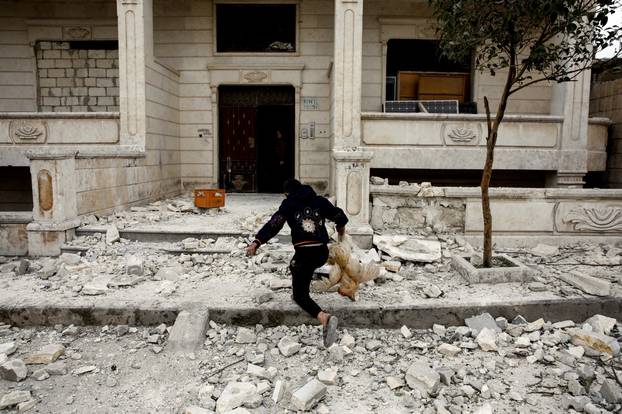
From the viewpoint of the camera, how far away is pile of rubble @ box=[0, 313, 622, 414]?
3.23 m

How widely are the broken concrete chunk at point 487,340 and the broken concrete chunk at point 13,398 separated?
12.0ft

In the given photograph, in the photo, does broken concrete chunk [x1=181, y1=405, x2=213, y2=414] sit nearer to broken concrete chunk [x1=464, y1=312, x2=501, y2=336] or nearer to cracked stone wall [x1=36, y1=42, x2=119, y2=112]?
broken concrete chunk [x1=464, y1=312, x2=501, y2=336]

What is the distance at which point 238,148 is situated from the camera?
12.1 m

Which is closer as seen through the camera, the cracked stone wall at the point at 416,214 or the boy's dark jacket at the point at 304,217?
the boy's dark jacket at the point at 304,217

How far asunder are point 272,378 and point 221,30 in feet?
33.8

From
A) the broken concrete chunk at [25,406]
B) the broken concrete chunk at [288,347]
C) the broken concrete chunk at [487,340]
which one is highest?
the broken concrete chunk at [487,340]

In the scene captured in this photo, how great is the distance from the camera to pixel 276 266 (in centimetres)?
560

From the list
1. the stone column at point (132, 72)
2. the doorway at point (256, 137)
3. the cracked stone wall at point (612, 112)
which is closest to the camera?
the stone column at point (132, 72)

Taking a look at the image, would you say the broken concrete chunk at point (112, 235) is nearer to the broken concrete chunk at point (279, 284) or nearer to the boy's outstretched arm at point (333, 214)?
the broken concrete chunk at point (279, 284)

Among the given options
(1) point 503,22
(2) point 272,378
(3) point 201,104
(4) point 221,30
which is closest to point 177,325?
(2) point 272,378

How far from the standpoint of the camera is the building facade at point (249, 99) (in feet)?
31.1

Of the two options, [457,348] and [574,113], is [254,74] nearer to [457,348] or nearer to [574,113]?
[574,113]

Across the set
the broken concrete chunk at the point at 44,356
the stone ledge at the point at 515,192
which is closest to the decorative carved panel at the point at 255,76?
the stone ledge at the point at 515,192

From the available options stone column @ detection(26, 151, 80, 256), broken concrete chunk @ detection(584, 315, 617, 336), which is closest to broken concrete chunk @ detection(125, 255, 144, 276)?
stone column @ detection(26, 151, 80, 256)
